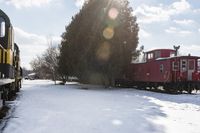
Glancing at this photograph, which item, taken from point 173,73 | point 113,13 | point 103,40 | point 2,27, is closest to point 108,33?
point 103,40

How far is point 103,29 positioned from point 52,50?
33.3 metres

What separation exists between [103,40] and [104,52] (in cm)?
108

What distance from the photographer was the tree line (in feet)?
94.6

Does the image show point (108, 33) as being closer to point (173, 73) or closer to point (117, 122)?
point (173, 73)

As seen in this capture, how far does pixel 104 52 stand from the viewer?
29047 millimetres

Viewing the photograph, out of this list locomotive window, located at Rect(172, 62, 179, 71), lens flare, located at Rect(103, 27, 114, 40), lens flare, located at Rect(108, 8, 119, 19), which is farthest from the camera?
lens flare, located at Rect(108, 8, 119, 19)

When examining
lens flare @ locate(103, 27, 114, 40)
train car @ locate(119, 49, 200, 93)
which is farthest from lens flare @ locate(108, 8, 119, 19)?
train car @ locate(119, 49, 200, 93)

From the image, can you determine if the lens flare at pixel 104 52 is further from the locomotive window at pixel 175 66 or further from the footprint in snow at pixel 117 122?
the footprint in snow at pixel 117 122

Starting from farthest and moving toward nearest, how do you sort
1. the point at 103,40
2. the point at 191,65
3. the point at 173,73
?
1. the point at 103,40
2. the point at 191,65
3. the point at 173,73

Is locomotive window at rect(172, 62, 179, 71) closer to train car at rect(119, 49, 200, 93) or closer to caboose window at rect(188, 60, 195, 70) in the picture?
train car at rect(119, 49, 200, 93)

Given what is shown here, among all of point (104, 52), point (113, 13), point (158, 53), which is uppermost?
point (113, 13)

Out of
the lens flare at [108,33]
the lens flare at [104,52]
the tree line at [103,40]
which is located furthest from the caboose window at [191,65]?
the lens flare at [108,33]

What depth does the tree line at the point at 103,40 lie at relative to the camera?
28.8 meters

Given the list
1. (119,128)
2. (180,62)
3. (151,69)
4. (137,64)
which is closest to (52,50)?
(137,64)
